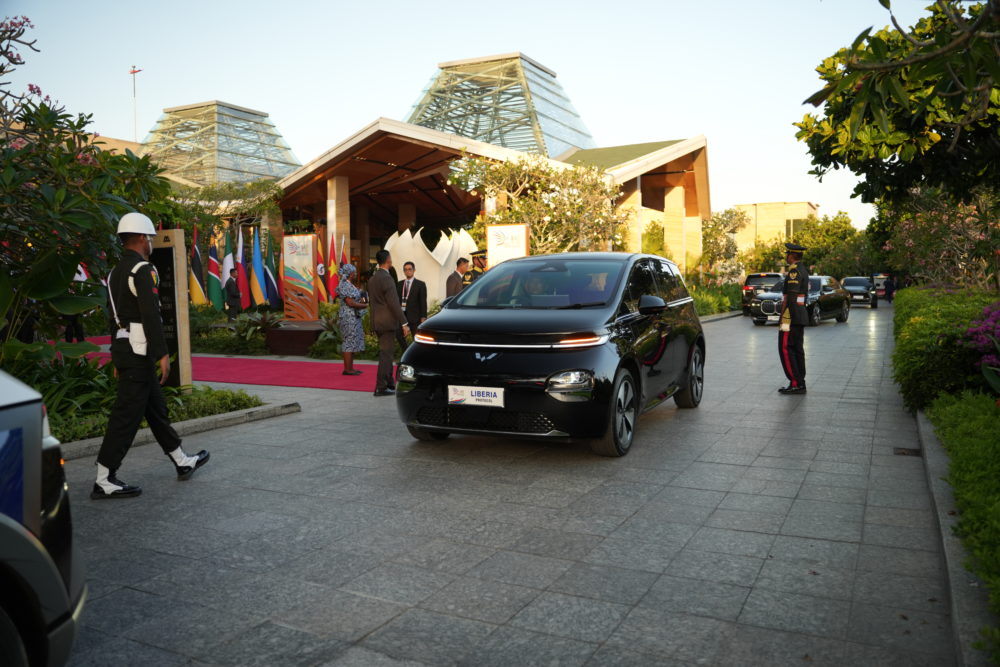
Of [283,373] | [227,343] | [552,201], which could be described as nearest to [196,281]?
[227,343]

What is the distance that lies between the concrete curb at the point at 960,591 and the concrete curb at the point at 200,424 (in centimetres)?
620

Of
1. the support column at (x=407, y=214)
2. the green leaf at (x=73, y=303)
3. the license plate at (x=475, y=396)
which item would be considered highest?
the support column at (x=407, y=214)

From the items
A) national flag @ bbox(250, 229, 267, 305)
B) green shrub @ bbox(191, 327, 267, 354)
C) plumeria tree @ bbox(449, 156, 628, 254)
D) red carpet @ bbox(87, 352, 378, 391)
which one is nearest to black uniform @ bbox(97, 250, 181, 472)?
red carpet @ bbox(87, 352, 378, 391)

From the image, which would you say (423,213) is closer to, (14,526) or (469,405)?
(469,405)

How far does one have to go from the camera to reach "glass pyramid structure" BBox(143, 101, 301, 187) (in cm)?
8162

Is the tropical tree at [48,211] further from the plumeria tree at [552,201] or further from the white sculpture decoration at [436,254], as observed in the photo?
the plumeria tree at [552,201]

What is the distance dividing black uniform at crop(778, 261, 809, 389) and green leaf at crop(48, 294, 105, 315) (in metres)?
8.05

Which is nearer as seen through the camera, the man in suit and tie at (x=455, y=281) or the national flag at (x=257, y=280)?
the man in suit and tie at (x=455, y=281)

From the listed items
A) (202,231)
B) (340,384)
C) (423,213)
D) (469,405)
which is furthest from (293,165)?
(469,405)

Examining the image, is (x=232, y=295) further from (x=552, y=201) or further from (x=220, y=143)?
(x=220, y=143)

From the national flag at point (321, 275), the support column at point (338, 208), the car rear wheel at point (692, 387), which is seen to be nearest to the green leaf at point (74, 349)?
the car rear wheel at point (692, 387)

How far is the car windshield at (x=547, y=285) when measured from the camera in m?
7.22

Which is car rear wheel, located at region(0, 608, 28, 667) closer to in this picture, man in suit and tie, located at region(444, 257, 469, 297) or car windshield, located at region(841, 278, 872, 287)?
man in suit and tie, located at region(444, 257, 469, 297)

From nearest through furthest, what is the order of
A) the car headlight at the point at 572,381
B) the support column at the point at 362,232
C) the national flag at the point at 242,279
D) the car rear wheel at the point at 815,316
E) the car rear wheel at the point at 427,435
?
the car headlight at the point at 572,381 < the car rear wheel at the point at 427,435 < the national flag at the point at 242,279 < the car rear wheel at the point at 815,316 < the support column at the point at 362,232
